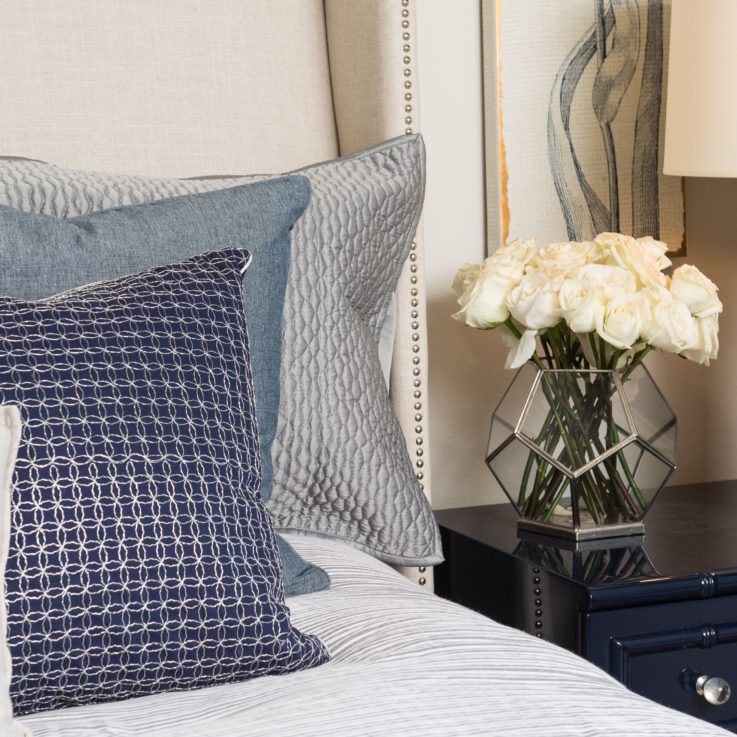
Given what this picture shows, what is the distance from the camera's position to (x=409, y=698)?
2.42 feet

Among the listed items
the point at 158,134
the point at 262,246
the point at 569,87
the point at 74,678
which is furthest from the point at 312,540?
the point at 569,87

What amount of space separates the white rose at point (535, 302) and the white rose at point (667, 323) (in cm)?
12

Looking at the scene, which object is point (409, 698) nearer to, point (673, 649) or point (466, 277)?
point (673, 649)

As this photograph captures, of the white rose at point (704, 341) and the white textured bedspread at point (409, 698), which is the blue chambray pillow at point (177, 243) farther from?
the white rose at point (704, 341)

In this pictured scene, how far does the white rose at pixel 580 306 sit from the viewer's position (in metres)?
1.34

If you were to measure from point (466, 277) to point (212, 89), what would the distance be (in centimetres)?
47

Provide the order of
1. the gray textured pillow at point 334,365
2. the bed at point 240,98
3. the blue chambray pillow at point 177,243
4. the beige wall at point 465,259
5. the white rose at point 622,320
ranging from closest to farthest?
1. the blue chambray pillow at point 177,243
2. the gray textured pillow at point 334,365
3. the white rose at point 622,320
4. the bed at point 240,98
5. the beige wall at point 465,259

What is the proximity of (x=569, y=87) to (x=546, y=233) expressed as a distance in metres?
0.25

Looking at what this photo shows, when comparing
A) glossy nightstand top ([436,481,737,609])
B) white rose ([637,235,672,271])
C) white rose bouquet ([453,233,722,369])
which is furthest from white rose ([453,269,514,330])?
glossy nightstand top ([436,481,737,609])

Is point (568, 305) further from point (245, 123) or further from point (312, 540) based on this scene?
point (245, 123)

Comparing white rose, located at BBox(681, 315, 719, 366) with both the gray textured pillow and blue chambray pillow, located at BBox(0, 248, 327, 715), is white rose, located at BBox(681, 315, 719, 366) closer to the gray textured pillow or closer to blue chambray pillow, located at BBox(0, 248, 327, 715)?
the gray textured pillow

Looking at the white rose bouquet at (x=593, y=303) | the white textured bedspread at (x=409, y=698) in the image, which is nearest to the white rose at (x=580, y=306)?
the white rose bouquet at (x=593, y=303)

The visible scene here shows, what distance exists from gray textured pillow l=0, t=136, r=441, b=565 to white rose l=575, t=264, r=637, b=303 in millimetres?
263

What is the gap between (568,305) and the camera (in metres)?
1.35
